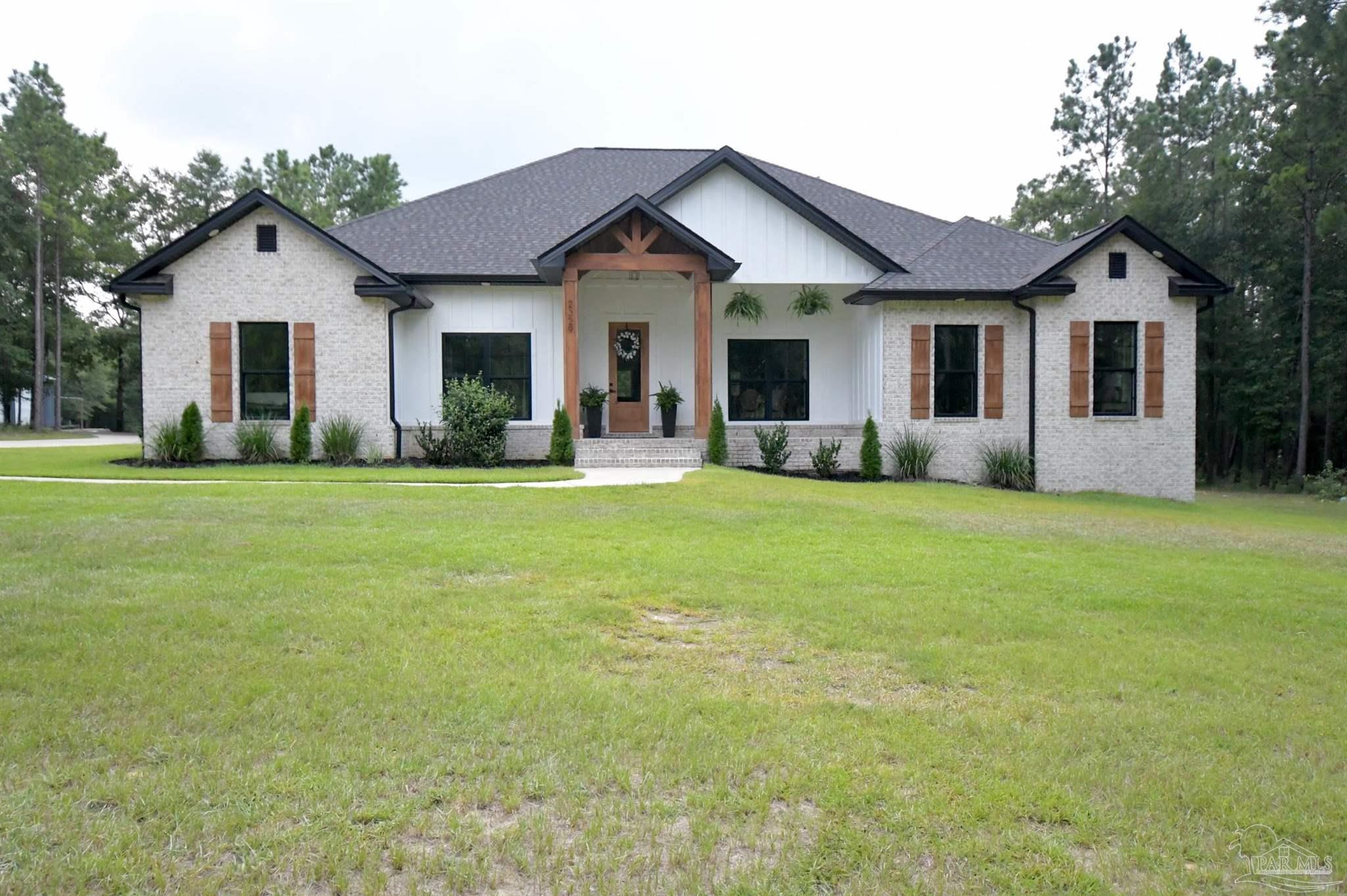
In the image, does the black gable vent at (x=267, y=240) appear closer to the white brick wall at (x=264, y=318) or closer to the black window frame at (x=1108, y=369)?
the white brick wall at (x=264, y=318)

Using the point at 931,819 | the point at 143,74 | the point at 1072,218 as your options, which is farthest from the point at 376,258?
the point at 1072,218

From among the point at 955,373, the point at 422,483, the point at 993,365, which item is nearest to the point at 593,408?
the point at 422,483

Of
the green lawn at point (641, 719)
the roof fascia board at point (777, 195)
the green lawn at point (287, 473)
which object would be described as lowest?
the green lawn at point (641, 719)

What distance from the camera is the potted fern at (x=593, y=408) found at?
18.2 m

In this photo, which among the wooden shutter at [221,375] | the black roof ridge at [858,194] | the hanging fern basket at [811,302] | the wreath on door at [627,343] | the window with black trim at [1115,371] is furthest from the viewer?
the black roof ridge at [858,194]

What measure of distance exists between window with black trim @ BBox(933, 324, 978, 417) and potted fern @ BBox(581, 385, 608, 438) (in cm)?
688

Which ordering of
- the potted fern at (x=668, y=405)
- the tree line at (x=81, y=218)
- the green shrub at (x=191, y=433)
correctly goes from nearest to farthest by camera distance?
the green shrub at (x=191, y=433) < the potted fern at (x=668, y=405) < the tree line at (x=81, y=218)

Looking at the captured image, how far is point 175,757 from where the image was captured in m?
3.44

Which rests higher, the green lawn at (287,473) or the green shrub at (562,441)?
the green shrub at (562,441)

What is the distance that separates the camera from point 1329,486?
2381 cm

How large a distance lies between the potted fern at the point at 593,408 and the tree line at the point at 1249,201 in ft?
57.0

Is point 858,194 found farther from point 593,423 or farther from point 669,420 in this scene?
point 593,423

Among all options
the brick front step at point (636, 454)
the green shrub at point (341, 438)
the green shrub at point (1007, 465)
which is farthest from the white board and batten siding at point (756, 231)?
the green shrub at point (341, 438)

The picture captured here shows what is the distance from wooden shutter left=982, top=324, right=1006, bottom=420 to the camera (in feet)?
59.1
